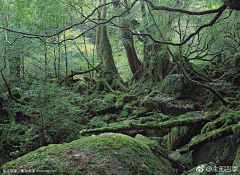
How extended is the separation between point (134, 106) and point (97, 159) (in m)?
5.91

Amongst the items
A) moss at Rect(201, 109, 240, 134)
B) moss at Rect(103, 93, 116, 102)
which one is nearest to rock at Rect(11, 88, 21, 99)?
moss at Rect(103, 93, 116, 102)

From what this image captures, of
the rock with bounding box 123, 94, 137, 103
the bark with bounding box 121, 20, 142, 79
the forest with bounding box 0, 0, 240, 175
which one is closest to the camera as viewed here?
the forest with bounding box 0, 0, 240, 175

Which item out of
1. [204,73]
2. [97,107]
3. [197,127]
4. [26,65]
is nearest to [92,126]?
[97,107]

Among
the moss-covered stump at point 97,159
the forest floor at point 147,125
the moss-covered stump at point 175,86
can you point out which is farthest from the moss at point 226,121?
the moss-covered stump at point 175,86

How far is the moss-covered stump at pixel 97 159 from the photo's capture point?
1.84m

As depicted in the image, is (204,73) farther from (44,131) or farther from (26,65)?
(26,65)

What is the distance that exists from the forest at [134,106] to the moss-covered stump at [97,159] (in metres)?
0.01

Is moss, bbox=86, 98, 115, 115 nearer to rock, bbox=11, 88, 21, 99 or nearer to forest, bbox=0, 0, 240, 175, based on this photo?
forest, bbox=0, 0, 240, 175

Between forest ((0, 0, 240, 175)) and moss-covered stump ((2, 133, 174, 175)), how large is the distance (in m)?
0.01

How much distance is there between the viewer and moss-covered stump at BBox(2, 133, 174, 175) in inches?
72.5

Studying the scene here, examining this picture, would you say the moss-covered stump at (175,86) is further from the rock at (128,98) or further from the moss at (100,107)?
the moss at (100,107)

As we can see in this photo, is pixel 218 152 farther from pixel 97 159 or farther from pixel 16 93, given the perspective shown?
pixel 16 93

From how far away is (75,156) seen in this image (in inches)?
79.0

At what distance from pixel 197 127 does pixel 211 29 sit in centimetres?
601
